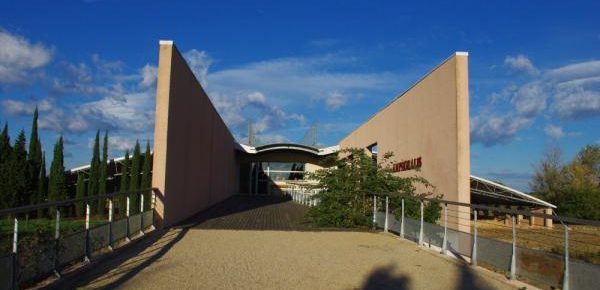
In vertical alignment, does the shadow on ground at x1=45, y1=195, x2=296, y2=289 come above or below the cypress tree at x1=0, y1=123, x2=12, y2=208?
below

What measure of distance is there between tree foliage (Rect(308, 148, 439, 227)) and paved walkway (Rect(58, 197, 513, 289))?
3.00 meters

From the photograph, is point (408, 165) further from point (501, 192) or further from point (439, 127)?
point (501, 192)

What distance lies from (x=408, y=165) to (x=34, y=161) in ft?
66.5

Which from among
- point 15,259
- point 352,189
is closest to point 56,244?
point 15,259

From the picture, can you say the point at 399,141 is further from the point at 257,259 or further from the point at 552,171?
the point at 552,171

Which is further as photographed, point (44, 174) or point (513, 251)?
point (44, 174)

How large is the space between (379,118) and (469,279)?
1784 cm

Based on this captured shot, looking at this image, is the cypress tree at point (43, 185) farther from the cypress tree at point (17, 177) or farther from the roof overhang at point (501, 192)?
the roof overhang at point (501, 192)

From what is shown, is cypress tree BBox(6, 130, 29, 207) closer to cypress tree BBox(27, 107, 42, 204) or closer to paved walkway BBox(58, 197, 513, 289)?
cypress tree BBox(27, 107, 42, 204)

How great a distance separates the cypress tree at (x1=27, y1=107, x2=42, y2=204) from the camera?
29.5 metres

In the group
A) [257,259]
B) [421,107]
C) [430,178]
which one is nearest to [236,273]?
[257,259]

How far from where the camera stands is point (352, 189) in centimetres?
1619

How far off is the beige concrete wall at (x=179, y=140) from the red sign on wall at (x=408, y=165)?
7.31 meters

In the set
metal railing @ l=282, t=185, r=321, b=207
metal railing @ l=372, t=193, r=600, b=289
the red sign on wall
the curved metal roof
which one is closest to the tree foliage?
metal railing @ l=282, t=185, r=321, b=207
